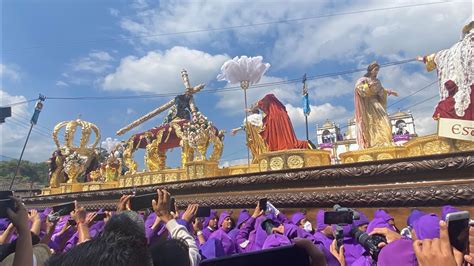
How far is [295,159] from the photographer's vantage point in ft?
21.4

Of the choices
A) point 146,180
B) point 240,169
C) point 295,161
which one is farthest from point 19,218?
point 146,180

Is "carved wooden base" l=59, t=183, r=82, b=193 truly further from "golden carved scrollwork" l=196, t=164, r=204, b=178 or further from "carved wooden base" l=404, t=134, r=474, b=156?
"carved wooden base" l=404, t=134, r=474, b=156

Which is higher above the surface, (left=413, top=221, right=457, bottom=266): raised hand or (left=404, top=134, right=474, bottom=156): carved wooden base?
(left=404, top=134, right=474, bottom=156): carved wooden base

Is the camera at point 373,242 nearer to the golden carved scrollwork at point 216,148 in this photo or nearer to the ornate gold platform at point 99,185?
the golden carved scrollwork at point 216,148

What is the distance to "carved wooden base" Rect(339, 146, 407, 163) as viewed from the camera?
18.3 ft

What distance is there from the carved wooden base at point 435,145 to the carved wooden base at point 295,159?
155 cm

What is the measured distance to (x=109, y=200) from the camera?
1033 centimetres

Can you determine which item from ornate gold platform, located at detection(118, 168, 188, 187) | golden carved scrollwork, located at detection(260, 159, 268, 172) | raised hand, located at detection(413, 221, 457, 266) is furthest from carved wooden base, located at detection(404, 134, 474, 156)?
ornate gold platform, located at detection(118, 168, 188, 187)

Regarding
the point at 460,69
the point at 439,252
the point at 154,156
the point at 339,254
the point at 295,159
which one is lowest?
the point at 339,254

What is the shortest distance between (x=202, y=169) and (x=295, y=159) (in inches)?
109

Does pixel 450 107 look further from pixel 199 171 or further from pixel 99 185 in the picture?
pixel 99 185

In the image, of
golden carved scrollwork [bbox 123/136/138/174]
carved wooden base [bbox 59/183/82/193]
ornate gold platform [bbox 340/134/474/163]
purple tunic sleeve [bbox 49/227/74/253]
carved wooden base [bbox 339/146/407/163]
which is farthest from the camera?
carved wooden base [bbox 59/183/82/193]

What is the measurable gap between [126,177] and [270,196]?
6326 millimetres

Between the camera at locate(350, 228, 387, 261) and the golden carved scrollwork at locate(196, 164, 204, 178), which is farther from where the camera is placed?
the golden carved scrollwork at locate(196, 164, 204, 178)
